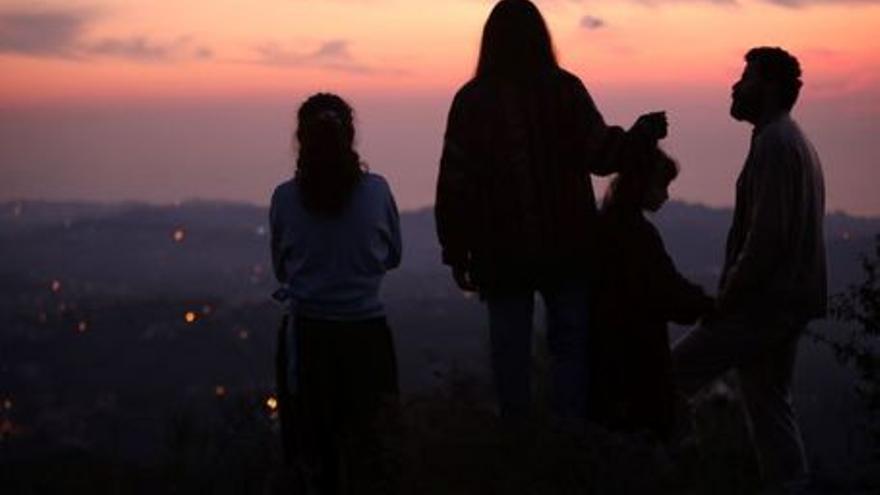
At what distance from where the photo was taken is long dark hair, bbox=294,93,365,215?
16.5ft

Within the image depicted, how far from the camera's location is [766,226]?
5461 mm

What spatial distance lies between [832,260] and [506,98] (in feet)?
404

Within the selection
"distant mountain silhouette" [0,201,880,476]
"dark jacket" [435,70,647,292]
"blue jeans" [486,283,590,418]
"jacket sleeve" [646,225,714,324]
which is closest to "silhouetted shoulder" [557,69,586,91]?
"dark jacket" [435,70,647,292]

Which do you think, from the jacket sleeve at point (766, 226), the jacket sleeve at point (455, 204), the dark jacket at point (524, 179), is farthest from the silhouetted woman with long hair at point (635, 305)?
the jacket sleeve at point (455, 204)

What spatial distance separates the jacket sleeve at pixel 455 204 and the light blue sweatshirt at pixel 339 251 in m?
0.25

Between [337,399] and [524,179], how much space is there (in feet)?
4.00

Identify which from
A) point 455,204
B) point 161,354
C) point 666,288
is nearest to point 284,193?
point 455,204

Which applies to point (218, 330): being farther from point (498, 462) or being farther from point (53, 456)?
point (498, 462)

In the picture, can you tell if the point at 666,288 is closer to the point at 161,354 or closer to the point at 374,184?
the point at 374,184

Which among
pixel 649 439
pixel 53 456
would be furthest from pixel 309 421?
pixel 53 456

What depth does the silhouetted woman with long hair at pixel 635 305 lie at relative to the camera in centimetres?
523

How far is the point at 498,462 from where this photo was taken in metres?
4.51

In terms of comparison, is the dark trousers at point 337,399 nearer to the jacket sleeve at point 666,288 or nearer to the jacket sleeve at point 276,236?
the jacket sleeve at point 276,236

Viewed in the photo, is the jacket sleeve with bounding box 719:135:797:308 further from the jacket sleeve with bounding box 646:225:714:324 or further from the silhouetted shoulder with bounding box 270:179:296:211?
the silhouetted shoulder with bounding box 270:179:296:211
